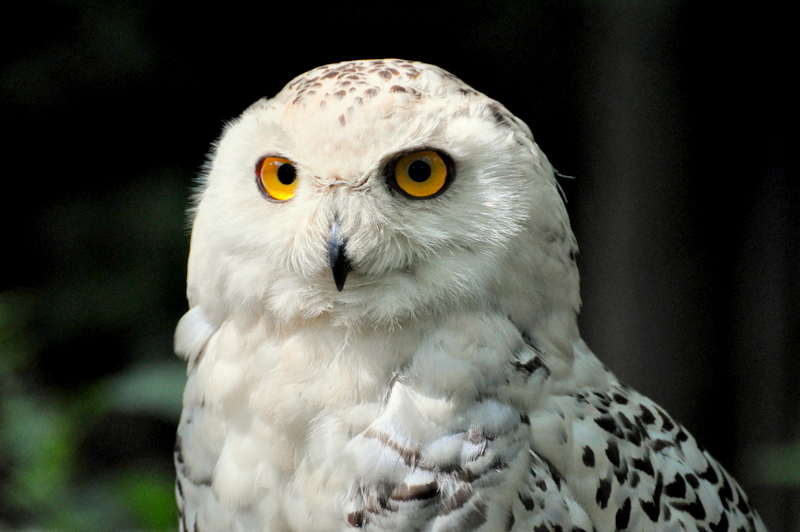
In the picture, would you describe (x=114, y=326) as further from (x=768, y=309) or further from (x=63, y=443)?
(x=768, y=309)

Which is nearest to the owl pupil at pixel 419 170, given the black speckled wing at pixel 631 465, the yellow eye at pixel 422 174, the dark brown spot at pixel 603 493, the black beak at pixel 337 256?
the yellow eye at pixel 422 174

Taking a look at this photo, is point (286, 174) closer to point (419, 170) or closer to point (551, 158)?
point (419, 170)

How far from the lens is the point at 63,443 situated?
1.82 meters

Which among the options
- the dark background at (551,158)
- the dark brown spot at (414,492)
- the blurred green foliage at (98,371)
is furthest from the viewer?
the dark background at (551,158)

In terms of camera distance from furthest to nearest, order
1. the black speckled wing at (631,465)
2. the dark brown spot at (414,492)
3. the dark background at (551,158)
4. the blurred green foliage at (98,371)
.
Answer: the dark background at (551,158) → the blurred green foliage at (98,371) → the black speckled wing at (631,465) → the dark brown spot at (414,492)

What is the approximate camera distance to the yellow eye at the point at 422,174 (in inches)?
42.8

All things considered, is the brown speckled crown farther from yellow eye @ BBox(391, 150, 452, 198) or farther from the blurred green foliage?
the blurred green foliage

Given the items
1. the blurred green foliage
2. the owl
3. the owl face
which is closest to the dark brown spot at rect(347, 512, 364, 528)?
the owl

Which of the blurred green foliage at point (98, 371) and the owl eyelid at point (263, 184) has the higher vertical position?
the owl eyelid at point (263, 184)

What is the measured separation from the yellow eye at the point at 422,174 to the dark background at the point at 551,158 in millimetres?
1316

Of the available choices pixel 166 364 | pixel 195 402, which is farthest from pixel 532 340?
pixel 166 364

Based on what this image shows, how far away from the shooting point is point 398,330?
112 cm

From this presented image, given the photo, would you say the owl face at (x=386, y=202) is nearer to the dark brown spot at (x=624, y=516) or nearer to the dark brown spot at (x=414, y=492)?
the dark brown spot at (x=414, y=492)

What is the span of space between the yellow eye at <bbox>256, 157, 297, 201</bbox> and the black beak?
0.12 metres
